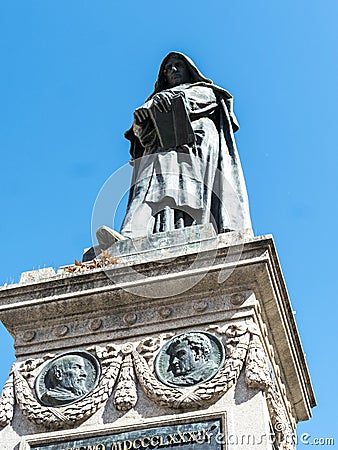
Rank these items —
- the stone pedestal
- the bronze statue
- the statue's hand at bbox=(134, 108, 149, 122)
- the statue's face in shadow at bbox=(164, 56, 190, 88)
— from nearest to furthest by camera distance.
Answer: the stone pedestal, the bronze statue, the statue's hand at bbox=(134, 108, 149, 122), the statue's face in shadow at bbox=(164, 56, 190, 88)

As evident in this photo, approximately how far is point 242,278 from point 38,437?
8.37 ft

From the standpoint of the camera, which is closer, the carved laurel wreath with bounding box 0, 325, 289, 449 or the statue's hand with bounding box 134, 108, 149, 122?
the carved laurel wreath with bounding box 0, 325, 289, 449

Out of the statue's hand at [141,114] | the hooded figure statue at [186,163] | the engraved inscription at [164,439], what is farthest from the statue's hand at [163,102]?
the engraved inscription at [164,439]

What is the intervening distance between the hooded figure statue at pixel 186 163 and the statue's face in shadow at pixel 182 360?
6.66 ft

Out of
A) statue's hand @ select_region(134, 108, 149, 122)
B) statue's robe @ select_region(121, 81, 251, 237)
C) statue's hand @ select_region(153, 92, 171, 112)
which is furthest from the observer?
statue's hand @ select_region(134, 108, 149, 122)

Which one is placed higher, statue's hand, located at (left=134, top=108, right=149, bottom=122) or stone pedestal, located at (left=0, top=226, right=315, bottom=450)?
statue's hand, located at (left=134, top=108, right=149, bottom=122)

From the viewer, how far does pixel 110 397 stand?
7836 millimetres

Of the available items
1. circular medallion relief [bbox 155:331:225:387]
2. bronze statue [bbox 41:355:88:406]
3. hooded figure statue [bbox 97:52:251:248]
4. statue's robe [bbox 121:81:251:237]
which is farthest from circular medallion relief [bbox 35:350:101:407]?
statue's robe [bbox 121:81:251:237]

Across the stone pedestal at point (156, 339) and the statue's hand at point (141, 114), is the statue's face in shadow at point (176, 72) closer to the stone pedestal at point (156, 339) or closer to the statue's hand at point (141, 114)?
the statue's hand at point (141, 114)

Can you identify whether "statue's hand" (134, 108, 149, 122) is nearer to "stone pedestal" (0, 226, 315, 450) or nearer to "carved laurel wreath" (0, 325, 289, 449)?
"stone pedestal" (0, 226, 315, 450)

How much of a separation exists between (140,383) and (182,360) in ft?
1.53

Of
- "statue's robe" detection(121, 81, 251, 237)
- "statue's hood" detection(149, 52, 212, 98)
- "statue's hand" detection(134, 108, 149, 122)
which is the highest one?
"statue's hood" detection(149, 52, 212, 98)

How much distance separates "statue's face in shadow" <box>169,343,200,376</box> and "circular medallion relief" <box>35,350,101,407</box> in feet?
2.56

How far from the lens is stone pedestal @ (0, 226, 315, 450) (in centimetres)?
746
